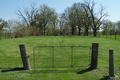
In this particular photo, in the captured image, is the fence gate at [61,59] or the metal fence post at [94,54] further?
the fence gate at [61,59]

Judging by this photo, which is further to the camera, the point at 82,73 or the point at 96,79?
the point at 82,73

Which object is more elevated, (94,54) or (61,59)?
(94,54)

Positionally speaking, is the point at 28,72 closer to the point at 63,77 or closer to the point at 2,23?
the point at 63,77

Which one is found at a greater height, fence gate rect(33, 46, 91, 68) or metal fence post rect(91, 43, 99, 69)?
metal fence post rect(91, 43, 99, 69)

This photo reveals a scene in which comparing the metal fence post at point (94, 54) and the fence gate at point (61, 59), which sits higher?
the metal fence post at point (94, 54)

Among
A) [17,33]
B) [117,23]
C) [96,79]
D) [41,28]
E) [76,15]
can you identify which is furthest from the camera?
[117,23]

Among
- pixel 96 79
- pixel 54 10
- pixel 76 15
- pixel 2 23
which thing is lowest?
pixel 96 79

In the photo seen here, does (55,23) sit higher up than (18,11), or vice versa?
(18,11)

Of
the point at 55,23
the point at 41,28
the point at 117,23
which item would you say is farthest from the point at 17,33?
the point at 117,23

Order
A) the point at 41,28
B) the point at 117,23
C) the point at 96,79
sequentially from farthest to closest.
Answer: the point at 117,23 → the point at 41,28 → the point at 96,79

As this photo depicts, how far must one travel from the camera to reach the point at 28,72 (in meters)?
4.34

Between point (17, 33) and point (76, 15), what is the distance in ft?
90.5

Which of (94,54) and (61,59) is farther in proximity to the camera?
(61,59)

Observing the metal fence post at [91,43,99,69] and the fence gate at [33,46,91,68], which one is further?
the fence gate at [33,46,91,68]
